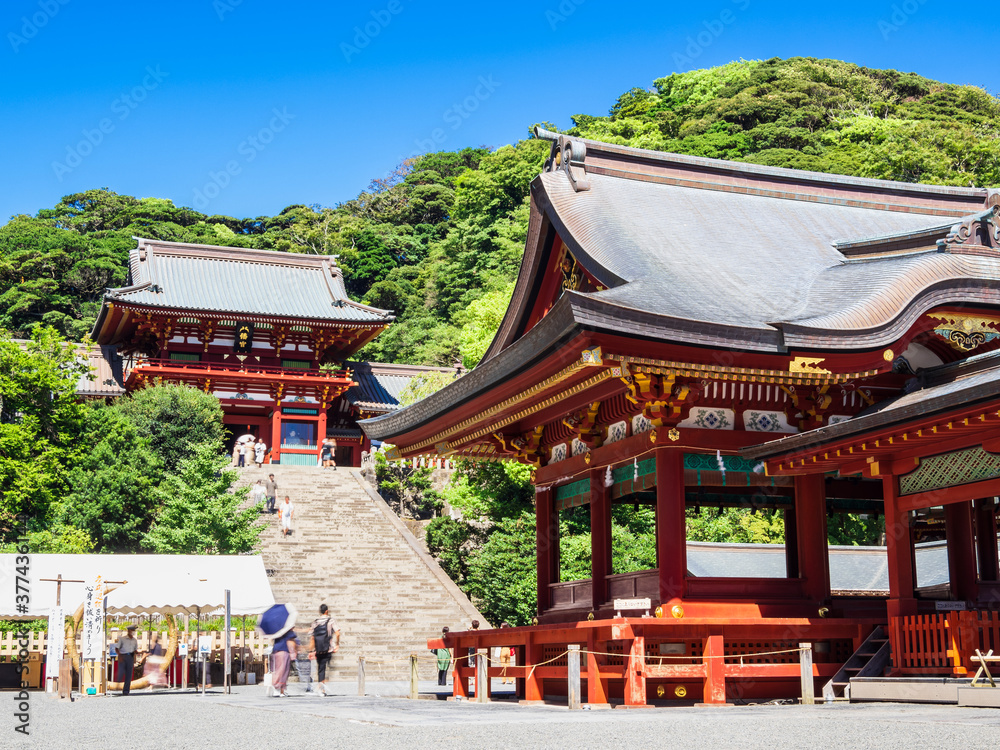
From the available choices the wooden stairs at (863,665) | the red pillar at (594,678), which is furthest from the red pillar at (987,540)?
the red pillar at (594,678)

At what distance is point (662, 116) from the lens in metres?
58.3

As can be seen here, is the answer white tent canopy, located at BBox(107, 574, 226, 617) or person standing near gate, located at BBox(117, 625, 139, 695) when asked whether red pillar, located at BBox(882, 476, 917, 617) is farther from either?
person standing near gate, located at BBox(117, 625, 139, 695)

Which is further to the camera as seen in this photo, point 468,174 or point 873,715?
point 468,174

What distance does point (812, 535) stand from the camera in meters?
11.3

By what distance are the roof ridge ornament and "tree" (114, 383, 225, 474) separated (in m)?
17.1

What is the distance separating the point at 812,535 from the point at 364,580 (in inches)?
595

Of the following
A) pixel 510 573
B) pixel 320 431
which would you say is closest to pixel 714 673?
pixel 510 573

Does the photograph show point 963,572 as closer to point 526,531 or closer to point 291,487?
point 526,531

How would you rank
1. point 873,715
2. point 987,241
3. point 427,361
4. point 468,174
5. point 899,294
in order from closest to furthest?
point 873,715 → point 899,294 → point 987,241 → point 427,361 → point 468,174

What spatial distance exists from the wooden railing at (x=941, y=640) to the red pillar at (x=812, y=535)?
1342 millimetres

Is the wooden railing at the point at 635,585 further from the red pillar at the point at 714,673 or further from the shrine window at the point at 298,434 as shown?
the shrine window at the point at 298,434

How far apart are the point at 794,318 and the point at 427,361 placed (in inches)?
1546

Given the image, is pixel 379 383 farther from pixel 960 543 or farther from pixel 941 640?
pixel 941 640

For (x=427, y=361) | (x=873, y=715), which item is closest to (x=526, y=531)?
(x=873, y=715)
